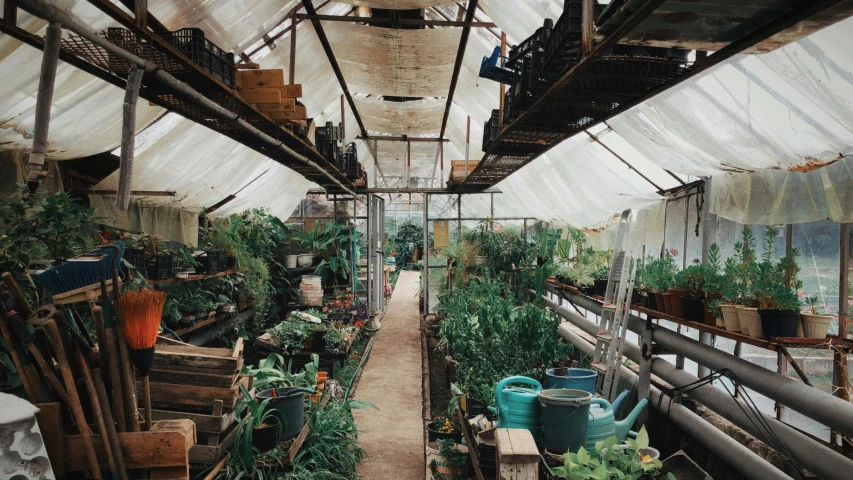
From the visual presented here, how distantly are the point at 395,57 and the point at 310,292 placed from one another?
4.12 m

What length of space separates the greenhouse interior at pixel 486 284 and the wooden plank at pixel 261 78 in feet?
0.07

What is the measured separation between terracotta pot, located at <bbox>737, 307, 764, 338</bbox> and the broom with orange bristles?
3140 mm

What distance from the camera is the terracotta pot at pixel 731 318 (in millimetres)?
3166

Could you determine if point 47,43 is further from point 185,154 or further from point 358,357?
point 358,357

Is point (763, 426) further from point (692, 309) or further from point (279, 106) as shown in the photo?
point (279, 106)

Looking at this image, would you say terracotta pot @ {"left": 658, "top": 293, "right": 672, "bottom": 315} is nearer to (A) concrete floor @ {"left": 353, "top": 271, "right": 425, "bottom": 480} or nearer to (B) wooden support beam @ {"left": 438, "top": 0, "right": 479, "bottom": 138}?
(A) concrete floor @ {"left": 353, "top": 271, "right": 425, "bottom": 480}

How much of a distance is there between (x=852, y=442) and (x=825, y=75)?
2030mm

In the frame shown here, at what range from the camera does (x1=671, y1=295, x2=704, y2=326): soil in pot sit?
368 centimetres

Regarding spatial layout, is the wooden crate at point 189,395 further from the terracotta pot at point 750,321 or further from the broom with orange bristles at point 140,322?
the terracotta pot at point 750,321

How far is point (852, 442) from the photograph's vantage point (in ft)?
9.24

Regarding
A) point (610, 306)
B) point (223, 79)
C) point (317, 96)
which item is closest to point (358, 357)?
point (317, 96)

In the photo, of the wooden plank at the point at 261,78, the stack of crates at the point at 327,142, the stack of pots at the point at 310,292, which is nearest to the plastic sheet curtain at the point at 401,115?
the stack of crates at the point at 327,142

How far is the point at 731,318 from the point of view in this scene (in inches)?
126

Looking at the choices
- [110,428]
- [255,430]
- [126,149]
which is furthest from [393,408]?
[126,149]
